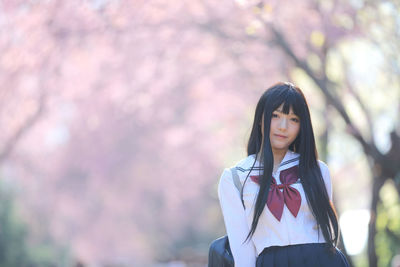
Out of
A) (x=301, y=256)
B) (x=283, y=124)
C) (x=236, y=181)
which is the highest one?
(x=283, y=124)

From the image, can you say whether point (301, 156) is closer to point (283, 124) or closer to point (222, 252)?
point (283, 124)

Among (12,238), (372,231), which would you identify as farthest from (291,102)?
(12,238)

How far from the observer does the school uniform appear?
3.16 metres

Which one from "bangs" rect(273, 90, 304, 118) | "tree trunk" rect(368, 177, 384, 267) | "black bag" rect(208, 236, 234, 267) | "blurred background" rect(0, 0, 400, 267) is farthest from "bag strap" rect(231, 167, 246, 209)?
"tree trunk" rect(368, 177, 384, 267)

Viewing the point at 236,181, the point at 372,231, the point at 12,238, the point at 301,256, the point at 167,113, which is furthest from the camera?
the point at 167,113

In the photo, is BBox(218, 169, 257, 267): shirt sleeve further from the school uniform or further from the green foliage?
the green foliage

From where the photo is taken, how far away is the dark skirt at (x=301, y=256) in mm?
3137

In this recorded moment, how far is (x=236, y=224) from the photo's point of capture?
322cm

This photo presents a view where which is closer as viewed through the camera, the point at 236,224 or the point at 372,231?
the point at 236,224

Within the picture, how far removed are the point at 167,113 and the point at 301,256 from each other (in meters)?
13.1

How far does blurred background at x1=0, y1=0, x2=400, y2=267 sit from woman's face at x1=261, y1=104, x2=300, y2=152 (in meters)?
0.49

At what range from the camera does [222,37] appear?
8.12m

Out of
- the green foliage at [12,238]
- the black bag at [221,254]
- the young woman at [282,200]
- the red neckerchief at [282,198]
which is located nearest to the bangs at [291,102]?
the young woman at [282,200]

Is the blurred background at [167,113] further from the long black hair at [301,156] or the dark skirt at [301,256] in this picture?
the dark skirt at [301,256]
